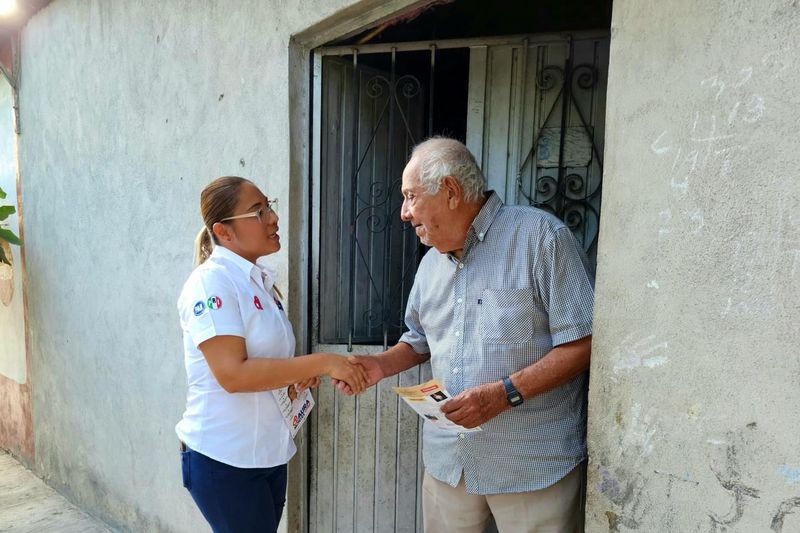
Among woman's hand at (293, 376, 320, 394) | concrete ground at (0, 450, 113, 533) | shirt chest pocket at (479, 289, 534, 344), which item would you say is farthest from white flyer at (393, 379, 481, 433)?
concrete ground at (0, 450, 113, 533)

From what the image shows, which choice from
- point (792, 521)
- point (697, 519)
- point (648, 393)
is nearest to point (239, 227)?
point (648, 393)

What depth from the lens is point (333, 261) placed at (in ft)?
10.4

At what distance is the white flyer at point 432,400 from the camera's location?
6.45 feet

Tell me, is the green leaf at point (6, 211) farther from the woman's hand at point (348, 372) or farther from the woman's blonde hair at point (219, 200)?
the woman's hand at point (348, 372)

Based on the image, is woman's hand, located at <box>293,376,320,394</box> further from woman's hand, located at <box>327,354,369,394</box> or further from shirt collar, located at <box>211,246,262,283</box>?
shirt collar, located at <box>211,246,262,283</box>

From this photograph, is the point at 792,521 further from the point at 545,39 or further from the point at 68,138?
the point at 68,138

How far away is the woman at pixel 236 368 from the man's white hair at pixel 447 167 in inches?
25.7

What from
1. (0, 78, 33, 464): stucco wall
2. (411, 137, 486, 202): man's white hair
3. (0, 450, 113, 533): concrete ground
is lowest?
(0, 450, 113, 533): concrete ground

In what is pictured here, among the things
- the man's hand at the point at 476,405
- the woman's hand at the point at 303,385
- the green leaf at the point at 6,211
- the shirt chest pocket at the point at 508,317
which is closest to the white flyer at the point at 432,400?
the man's hand at the point at 476,405

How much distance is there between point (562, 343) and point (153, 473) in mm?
3177

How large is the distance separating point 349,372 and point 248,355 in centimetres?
41

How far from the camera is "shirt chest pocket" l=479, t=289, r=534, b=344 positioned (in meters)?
2.04

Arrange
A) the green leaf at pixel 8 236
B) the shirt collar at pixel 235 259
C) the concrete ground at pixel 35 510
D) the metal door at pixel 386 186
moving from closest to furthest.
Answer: the shirt collar at pixel 235 259 < the metal door at pixel 386 186 < the concrete ground at pixel 35 510 < the green leaf at pixel 8 236

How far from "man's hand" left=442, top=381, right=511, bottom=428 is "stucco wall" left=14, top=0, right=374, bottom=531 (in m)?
1.37
